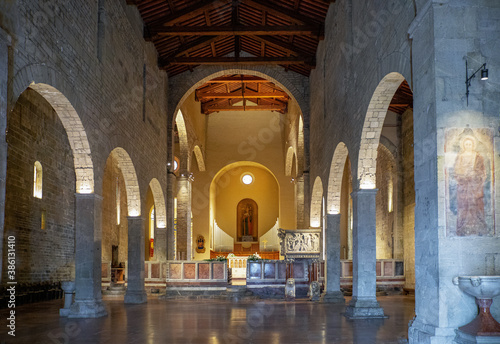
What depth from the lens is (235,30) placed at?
706 inches

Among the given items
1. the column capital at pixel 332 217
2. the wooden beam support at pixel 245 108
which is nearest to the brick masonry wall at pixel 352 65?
the column capital at pixel 332 217

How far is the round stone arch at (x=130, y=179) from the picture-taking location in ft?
51.8

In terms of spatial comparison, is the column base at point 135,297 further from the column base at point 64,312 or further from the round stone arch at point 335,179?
the round stone arch at point 335,179

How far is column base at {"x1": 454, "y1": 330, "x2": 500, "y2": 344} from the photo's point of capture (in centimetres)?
583

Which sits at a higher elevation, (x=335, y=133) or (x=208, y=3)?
(x=208, y=3)

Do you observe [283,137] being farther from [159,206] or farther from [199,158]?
[159,206]

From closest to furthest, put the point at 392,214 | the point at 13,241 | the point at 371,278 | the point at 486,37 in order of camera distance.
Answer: the point at 486,37 < the point at 371,278 < the point at 13,241 < the point at 392,214

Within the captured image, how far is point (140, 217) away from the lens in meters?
17.3

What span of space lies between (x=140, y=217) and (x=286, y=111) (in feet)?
50.0

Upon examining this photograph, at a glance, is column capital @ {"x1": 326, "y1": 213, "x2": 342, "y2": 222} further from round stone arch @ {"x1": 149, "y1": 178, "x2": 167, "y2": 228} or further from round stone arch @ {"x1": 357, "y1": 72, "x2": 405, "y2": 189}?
round stone arch @ {"x1": 149, "y1": 178, "x2": 167, "y2": 228}

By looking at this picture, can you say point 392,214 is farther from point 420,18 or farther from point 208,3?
point 420,18

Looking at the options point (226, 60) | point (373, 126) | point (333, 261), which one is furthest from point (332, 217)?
point (226, 60)

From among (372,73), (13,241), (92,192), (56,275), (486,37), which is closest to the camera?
(486,37)

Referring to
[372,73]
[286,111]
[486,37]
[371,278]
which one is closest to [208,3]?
[372,73]
